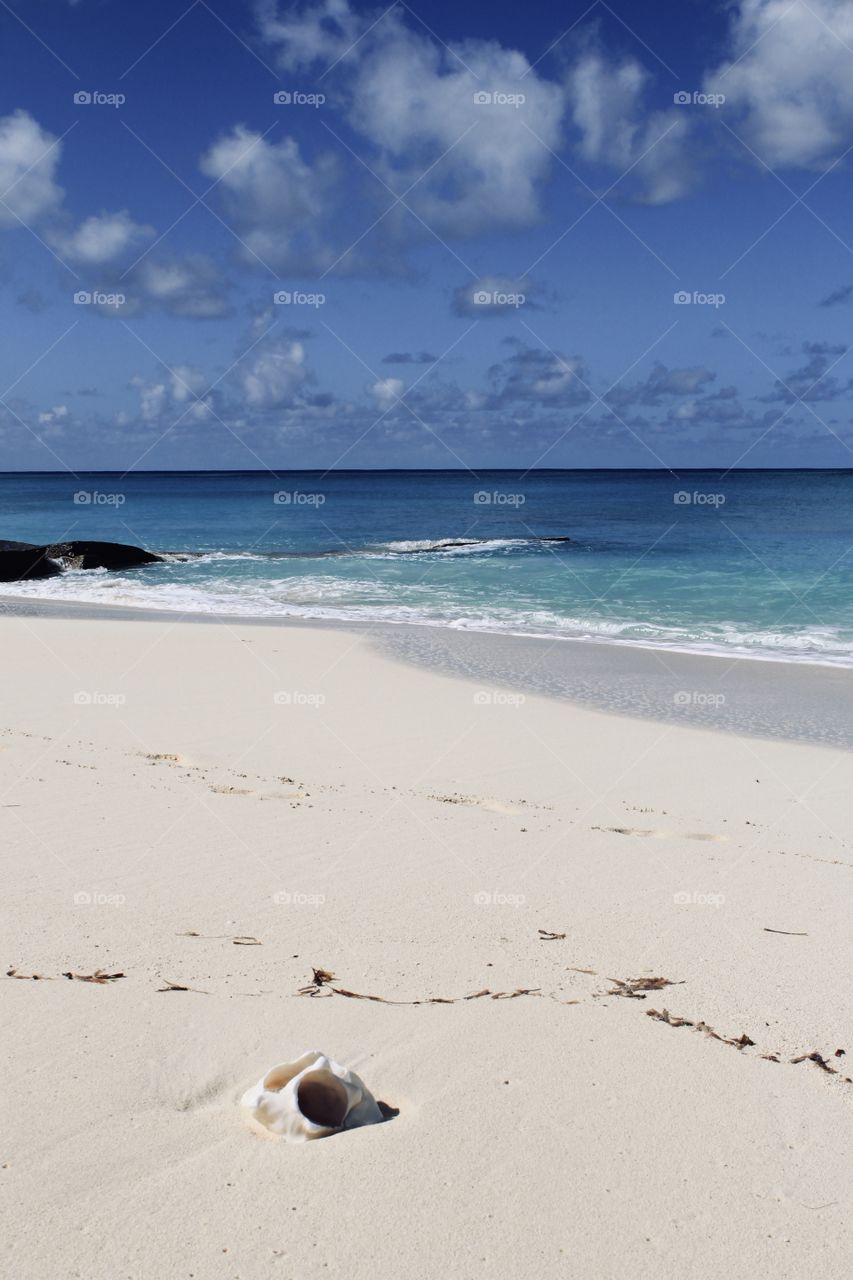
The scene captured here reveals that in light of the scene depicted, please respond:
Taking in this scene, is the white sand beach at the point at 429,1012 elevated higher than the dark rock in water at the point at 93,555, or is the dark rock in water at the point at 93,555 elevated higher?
the dark rock in water at the point at 93,555

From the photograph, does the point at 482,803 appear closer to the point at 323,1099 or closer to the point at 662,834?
the point at 662,834

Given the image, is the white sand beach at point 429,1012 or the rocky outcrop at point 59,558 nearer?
the white sand beach at point 429,1012

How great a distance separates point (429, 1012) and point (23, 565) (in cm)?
2364

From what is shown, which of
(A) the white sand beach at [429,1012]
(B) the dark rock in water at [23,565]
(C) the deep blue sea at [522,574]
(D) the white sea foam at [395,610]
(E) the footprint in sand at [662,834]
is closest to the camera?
(A) the white sand beach at [429,1012]

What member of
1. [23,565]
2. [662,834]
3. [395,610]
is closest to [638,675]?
[662,834]

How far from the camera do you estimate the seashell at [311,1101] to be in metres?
2.60

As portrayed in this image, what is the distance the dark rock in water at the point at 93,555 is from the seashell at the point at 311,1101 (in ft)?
83.2

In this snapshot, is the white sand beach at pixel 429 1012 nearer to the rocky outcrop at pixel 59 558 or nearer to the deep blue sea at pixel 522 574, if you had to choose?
the deep blue sea at pixel 522 574

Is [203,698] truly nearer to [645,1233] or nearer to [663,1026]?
[663,1026]

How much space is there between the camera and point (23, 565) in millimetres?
24391

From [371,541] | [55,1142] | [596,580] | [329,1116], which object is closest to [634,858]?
[329,1116]

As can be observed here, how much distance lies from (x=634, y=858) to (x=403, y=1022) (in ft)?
7.62

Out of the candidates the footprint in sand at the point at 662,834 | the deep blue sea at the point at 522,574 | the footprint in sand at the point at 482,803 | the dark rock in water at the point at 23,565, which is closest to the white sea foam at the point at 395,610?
the deep blue sea at the point at 522,574

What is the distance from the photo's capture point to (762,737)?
28.4 ft
